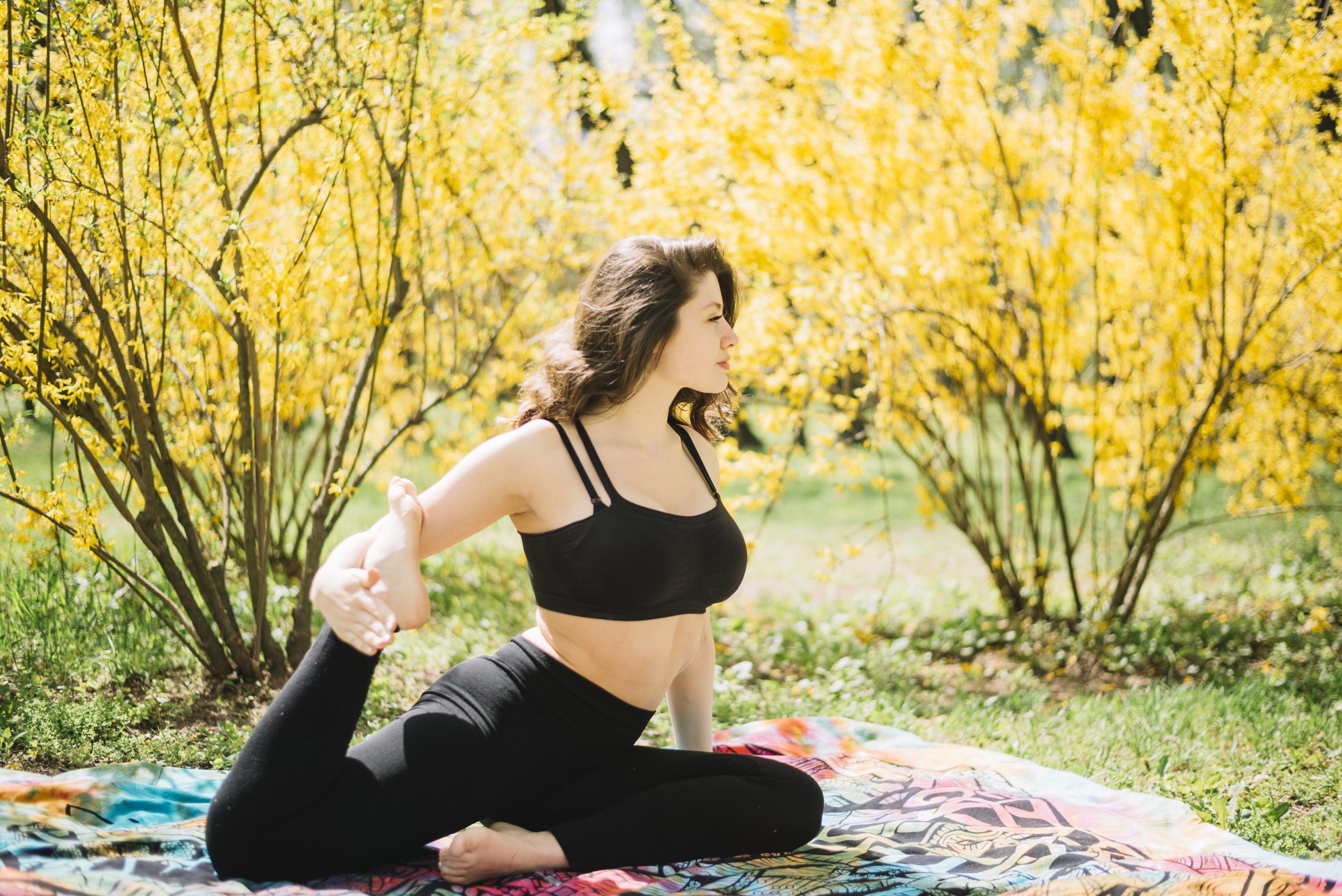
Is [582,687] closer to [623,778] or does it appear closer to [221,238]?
[623,778]

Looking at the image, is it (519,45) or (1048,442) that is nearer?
(519,45)

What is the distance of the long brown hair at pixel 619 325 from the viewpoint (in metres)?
1.90

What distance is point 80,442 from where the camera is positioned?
240cm

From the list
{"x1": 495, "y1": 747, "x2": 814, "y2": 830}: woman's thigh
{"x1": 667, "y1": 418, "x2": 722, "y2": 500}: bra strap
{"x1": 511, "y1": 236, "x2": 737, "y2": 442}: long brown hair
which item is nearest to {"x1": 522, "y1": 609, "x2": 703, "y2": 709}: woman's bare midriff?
{"x1": 495, "y1": 747, "x2": 814, "y2": 830}: woman's thigh

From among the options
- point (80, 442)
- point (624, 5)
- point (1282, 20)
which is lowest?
point (80, 442)

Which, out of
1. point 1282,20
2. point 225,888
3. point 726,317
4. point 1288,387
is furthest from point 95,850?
point 1282,20

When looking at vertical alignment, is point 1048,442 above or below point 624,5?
below

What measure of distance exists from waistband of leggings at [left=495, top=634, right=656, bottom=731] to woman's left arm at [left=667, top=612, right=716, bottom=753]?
0.23 m

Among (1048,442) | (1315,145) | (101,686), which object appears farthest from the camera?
(1048,442)

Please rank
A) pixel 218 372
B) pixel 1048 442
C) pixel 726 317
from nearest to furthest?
pixel 726 317 → pixel 218 372 → pixel 1048 442

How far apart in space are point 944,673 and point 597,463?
2.69m

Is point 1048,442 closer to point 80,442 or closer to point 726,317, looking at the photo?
point 726,317

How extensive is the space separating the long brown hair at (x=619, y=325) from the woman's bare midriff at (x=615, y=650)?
44cm

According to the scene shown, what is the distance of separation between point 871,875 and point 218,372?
8.03 ft
